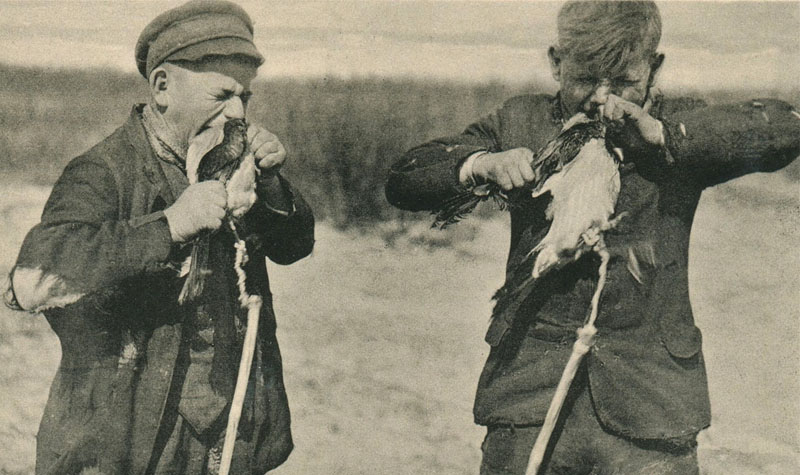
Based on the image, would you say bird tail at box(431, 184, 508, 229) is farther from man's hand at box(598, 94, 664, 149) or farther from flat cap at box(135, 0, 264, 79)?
flat cap at box(135, 0, 264, 79)

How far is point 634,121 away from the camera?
6.80 ft

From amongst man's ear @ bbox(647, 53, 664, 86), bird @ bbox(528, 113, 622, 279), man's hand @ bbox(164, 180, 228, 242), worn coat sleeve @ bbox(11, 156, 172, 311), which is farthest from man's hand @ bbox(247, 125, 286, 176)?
man's ear @ bbox(647, 53, 664, 86)

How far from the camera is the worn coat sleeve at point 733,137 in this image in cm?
209

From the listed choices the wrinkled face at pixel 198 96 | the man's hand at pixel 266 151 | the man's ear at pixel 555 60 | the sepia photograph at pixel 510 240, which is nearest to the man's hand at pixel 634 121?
the sepia photograph at pixel 510 240

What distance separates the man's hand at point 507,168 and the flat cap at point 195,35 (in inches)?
21.3

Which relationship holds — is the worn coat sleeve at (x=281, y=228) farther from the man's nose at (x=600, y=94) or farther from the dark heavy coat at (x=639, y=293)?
the man's nose at (x=600, y=94)

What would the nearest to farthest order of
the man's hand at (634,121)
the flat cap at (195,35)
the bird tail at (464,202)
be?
the man's hand at (634,121), the bird tail at (464,202), the flat cap at (195,35)

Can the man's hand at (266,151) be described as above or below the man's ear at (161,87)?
below

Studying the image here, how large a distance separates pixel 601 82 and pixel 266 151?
656 mm

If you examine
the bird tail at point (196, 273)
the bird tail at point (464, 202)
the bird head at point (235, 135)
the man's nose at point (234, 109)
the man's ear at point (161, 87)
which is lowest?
the bird tail at point (196, 273)

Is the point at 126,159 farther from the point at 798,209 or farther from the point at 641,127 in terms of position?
the point at 798,209

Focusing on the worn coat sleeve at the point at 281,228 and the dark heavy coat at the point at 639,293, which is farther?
the worn coat sleeve at the point at 281,228

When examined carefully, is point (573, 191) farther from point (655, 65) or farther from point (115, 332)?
point (115, 332)

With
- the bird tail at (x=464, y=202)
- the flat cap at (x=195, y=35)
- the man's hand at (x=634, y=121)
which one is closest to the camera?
the man's hand at (x=634, y=121)
